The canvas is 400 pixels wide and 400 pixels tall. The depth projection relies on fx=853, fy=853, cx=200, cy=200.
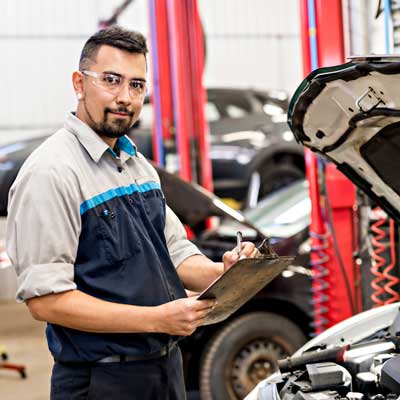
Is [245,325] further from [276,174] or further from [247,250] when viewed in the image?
[276,174]

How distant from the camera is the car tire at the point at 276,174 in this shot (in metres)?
10.1

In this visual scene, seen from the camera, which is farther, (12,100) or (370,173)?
(12,100)

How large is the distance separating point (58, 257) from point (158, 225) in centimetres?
39

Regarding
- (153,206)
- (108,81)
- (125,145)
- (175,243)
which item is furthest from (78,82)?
(175,243)

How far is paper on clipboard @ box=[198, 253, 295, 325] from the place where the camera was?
2.20 meters

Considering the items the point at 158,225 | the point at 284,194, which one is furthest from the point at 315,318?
the point at 158,225

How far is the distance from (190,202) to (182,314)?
103 inches

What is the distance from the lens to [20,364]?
21.6 feet

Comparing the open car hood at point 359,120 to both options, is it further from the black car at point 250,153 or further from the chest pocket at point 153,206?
the black car at point 250,153

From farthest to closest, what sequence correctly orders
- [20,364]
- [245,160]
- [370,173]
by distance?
1. [245,160]
2. [20,364]
3. [370,173]

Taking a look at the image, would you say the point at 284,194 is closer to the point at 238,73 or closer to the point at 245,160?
the point at 245,160

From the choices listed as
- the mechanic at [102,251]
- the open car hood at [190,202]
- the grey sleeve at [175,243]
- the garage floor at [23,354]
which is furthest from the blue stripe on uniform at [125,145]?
the garage floor at [23,354]

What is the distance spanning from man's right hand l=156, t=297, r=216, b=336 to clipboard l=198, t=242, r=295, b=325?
0.08 ft

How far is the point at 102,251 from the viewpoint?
2361 mm
